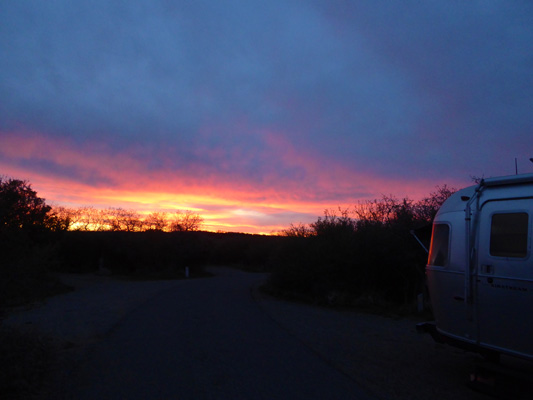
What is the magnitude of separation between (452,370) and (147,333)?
7.06 metres

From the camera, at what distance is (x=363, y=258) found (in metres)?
19.0

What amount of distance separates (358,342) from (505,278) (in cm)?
509

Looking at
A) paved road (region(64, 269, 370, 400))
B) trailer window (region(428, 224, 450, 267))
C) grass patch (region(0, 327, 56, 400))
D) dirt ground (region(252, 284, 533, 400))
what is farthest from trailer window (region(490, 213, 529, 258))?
grass patch (region(0, 327, 56, 400))

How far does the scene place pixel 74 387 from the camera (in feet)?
21.3

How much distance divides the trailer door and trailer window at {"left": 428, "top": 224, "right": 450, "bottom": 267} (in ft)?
2.40

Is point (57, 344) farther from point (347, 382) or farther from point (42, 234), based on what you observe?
point (42, 234)

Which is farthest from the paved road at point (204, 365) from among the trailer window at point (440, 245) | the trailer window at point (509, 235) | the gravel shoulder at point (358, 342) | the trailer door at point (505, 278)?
the trailer window at point (509, 235)

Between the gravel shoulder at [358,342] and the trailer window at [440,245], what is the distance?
200 cm

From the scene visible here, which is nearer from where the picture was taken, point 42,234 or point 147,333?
point 147,333

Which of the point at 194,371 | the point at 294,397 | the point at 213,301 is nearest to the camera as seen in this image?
the point at 294,397

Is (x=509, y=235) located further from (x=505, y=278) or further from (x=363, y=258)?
(x=363, y=258)

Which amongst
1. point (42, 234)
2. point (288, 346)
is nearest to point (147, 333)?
point (288, 346)

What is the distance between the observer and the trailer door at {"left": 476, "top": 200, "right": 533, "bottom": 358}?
581 centimetres

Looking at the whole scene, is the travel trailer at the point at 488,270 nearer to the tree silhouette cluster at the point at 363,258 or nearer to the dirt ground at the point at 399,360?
the dirt ground at the point at 399,360
